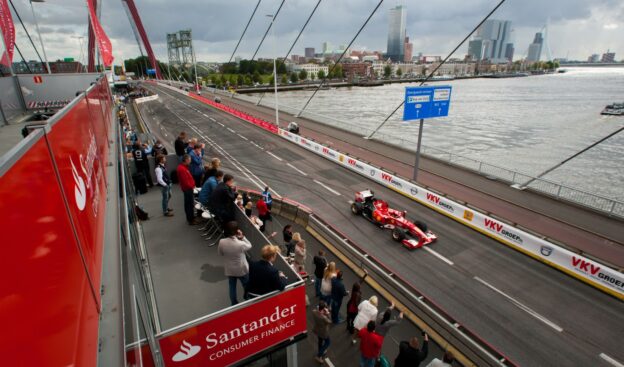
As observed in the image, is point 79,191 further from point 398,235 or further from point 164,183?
point 398,235

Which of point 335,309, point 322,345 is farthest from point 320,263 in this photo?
point 322,345

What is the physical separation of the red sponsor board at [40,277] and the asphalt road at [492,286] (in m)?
10.0

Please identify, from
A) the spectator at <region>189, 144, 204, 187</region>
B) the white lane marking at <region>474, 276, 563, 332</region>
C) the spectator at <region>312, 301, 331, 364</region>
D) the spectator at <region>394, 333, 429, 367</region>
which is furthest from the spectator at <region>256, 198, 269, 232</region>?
the white lane marking at <region>474, 276, 563, 332</region>

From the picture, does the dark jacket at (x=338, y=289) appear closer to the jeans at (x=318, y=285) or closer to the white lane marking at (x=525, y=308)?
the jeans at (x=318, y=285)

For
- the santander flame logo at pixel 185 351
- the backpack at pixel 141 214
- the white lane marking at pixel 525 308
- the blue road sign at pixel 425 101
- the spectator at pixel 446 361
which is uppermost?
the blue road sign at pixel 425 101

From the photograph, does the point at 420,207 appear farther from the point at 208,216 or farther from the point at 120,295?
the point at 120,295

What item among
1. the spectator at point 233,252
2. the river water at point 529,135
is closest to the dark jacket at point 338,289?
the spectator at point 233,252

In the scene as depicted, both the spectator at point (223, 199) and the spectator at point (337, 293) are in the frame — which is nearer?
the spectator at point (223, 199)

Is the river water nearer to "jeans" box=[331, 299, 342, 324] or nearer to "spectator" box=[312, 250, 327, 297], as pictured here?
"spectator" box=[312, 250, 327, 297]

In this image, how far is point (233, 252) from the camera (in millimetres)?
→ 6031

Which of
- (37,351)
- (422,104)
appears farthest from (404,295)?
(422,104)

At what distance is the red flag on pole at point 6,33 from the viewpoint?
15.0 meters

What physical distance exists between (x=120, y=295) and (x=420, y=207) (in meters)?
16.2

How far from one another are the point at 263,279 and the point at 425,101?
54.8ft
